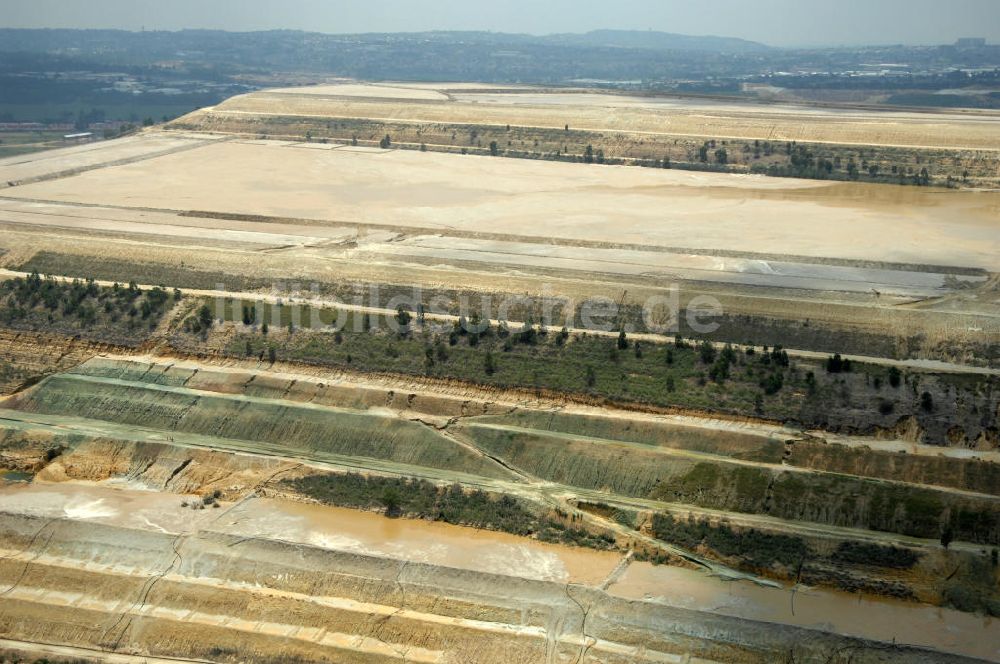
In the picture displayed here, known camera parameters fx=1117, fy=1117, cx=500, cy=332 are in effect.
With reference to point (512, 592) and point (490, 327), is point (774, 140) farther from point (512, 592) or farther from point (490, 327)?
point (512, 592)

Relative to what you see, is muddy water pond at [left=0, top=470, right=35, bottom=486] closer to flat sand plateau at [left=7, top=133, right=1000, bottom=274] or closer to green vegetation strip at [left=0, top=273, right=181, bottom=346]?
green vegetation strip at [left=0, top=273, right=181, bottom=346]

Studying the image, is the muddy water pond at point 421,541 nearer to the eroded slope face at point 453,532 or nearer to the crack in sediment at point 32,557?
the eroded slope face at point 453,532

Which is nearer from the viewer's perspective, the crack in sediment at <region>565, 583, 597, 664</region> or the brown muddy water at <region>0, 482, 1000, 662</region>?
the crack in sediment at <region>565, 583, 597, 664</region>

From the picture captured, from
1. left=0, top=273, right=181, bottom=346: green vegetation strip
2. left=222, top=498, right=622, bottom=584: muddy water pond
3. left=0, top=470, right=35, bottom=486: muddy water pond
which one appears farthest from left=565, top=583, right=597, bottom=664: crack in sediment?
left=0, top=273, right=181, bottom=346: green vegetation strip

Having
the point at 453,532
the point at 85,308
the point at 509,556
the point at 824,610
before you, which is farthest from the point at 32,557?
the point at 824,610

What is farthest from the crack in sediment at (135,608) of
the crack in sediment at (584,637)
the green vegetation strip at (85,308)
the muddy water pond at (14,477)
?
the green vegetation strip at (85,308)

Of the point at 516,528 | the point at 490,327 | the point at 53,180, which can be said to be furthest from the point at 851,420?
the point at 53,180
